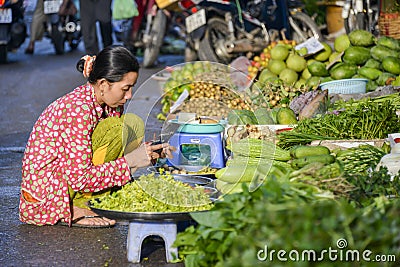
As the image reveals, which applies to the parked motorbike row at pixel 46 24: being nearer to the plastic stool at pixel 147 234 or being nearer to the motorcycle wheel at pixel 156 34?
the motorcycle wheel at pixel 156 34

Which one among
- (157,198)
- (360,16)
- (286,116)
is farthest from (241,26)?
(157,198)

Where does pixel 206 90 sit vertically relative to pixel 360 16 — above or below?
below

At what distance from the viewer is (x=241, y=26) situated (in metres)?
9.17

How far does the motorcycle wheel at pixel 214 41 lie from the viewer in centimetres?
916

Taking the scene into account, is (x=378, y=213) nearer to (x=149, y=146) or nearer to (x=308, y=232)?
(x=308, y=232)

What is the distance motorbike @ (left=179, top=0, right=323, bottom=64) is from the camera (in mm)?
8977

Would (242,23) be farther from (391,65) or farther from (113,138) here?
(113,138)

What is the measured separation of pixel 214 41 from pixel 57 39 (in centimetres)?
473

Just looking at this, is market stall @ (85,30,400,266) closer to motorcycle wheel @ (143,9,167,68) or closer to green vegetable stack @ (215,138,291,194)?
green vegetable stack @ (215,138,291,194)

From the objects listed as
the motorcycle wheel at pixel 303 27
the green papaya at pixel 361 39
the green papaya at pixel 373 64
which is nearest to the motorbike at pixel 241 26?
the motorcycle wheel at pixel 303 27

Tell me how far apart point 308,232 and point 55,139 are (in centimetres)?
209

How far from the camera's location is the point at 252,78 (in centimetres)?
737

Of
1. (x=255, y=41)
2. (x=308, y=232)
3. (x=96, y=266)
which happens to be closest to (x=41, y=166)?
(x=96, y=266)

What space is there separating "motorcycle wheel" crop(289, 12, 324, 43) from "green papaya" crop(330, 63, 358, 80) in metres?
2.12
